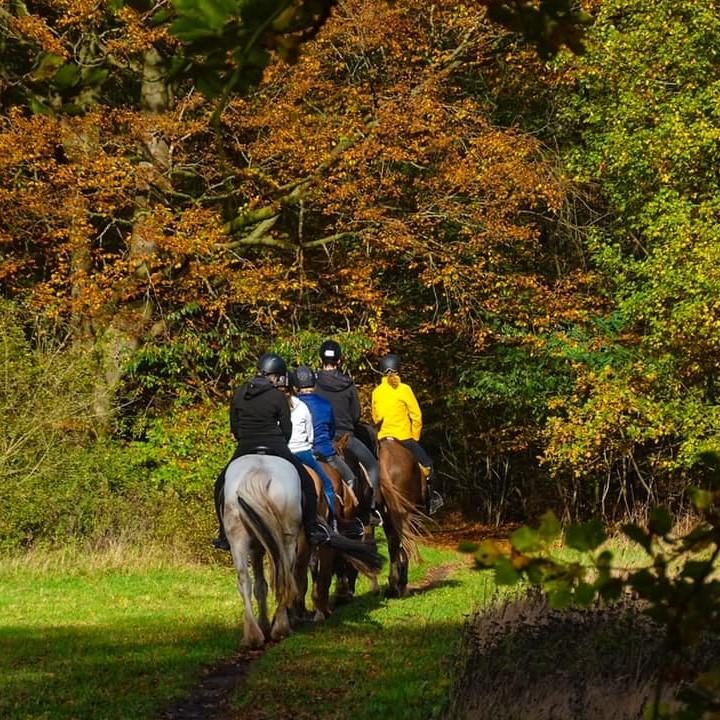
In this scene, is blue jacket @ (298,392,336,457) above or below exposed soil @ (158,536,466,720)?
above

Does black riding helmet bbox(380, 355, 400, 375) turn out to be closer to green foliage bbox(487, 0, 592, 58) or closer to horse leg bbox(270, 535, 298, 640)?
horse leg bbox(270, 535, 298, 640)

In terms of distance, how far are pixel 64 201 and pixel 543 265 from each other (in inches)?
440

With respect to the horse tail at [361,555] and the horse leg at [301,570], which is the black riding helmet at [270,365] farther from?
the horse tail at [361,555]

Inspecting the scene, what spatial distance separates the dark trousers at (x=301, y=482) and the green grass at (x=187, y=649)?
106 centimetres

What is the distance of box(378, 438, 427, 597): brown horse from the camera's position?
16.1 meters

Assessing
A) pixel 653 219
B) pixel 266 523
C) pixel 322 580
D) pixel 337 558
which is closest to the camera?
pixel 266 523

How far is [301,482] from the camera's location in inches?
497

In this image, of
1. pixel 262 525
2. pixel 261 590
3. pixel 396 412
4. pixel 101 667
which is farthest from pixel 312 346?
pixel 101 667

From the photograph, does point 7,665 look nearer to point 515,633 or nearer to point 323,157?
point 515,633

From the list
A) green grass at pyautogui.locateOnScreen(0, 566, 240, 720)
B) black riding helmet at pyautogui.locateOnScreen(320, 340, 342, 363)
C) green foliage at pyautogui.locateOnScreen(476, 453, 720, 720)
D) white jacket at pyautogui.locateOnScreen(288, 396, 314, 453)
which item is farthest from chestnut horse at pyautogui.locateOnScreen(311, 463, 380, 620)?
green foliage at pyautogui.locateOnScreen(476, 453, 720, 720)

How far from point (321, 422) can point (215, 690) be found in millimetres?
4470

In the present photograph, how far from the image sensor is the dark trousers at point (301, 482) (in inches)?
477

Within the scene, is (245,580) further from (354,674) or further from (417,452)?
(417,452)

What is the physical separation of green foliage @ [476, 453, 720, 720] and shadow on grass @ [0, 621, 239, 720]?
7127 millimetres
